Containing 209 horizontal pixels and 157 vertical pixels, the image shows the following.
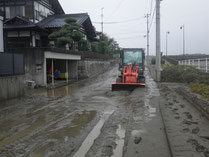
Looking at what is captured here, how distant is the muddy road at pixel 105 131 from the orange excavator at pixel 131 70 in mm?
5020

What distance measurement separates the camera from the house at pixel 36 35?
1702cm

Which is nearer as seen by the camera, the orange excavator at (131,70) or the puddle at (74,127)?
the puddle at (74,127)

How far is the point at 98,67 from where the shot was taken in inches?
1319

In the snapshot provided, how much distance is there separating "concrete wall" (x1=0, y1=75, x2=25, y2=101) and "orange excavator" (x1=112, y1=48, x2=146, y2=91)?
572 centimetres

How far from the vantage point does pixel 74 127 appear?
22.2 feet

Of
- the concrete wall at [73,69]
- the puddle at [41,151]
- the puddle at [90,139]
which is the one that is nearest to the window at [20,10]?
the concrete wall at [73,69]

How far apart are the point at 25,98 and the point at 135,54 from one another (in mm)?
8927

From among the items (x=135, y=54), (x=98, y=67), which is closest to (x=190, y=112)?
(x=135, y=54)

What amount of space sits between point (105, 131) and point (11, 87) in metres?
7.78

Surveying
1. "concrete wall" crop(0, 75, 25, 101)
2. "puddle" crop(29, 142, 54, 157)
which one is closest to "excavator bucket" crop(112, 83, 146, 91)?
"concrete wall" crop(0, 75, 25, 101)

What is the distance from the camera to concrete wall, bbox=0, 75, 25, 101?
11425mm

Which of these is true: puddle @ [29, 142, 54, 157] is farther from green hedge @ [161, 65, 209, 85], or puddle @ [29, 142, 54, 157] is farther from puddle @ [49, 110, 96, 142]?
green hedge @ [161, 65, 209, 85]

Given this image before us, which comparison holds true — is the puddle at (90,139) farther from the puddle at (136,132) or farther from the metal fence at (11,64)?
the metal fence at (11,64)

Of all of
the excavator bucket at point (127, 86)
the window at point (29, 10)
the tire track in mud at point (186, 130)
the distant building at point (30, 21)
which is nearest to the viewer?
the tire track in mud at point (186, 130)
